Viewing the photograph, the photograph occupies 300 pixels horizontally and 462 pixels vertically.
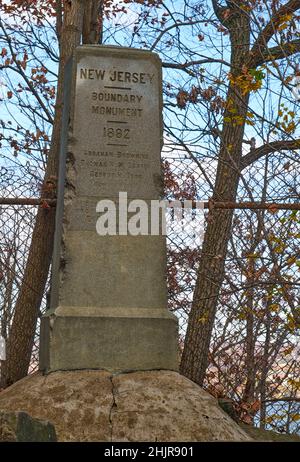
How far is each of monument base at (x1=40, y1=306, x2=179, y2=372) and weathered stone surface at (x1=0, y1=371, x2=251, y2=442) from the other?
10 centimetres

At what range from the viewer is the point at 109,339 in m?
4.58

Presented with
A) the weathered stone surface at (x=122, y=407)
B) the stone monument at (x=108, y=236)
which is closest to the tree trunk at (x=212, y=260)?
the stone monument at (x=108, y=236)

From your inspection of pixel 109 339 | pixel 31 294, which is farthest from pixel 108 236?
pixel 31 294

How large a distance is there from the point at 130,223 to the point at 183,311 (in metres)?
2.15

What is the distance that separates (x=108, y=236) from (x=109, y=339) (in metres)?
0.70

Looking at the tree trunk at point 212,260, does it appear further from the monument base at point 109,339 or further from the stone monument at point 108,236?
the monument base at point 109,339

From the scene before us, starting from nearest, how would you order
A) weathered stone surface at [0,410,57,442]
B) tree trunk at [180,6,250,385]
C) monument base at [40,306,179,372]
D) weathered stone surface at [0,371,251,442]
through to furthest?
weathered stone surface at [0,410,57,442] → weathered stone surface at [0,371,251,442] → monument base at [40,306,179,372] → tree trunk at [180,6,250,385]

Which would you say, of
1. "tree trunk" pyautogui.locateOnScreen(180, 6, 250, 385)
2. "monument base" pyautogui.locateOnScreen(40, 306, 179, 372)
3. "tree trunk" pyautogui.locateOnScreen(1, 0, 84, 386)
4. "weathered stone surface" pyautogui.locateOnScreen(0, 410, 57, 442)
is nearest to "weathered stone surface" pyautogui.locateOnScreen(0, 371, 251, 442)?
"monument base" pyautogui.locateOnScreen(40, 306, 179, 372)

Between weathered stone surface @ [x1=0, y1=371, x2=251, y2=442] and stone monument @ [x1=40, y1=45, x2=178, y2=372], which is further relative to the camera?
stone monument @ [x1=40, y1=45, x2=178, y2=372]

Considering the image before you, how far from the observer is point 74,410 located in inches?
159

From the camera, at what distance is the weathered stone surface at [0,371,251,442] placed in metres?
3.98

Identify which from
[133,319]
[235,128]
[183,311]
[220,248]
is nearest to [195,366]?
[183,311]

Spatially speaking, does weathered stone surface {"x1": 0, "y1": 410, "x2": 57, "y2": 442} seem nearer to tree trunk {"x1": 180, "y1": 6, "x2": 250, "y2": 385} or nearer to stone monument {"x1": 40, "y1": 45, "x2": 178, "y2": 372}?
stone monument {"x1": 40, "y1": 45, "x2": 178, "y2": 372}
